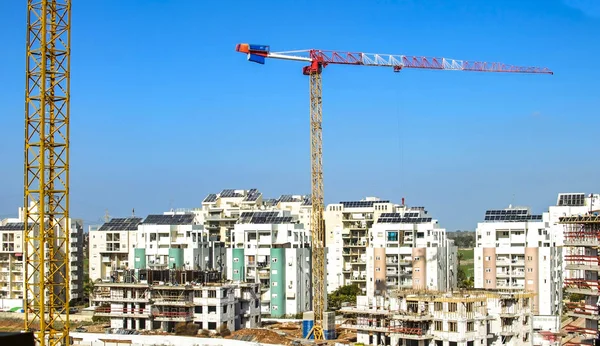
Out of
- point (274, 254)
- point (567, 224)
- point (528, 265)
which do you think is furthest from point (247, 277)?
point (567, 224)

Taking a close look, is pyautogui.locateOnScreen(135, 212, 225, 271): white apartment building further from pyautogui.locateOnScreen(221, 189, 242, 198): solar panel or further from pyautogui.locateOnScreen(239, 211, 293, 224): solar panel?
pyautogui.locateOnScreen(221, 189, 242, 198): solar panel

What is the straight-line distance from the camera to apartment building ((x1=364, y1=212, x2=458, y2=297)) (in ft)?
161

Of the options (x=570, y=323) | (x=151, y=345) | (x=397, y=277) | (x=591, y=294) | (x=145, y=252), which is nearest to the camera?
(x=591, y=294)

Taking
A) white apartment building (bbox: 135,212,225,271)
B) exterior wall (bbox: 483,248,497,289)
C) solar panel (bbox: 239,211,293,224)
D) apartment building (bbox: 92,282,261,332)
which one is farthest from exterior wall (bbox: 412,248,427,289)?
white apartment building (bbox: 135,212,225,271)

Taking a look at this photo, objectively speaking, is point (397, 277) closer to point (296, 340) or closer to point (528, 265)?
point (528, 265)

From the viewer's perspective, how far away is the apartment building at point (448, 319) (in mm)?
31453

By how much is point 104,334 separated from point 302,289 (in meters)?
14.2

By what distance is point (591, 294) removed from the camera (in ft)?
92.1

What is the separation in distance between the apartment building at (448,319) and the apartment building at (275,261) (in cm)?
1494

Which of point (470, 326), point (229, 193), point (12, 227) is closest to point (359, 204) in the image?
point (229, 193)

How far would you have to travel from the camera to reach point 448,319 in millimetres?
31484

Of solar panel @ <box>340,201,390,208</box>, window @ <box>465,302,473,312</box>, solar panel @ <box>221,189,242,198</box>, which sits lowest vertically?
window @ <box>465,302,473,312</box>

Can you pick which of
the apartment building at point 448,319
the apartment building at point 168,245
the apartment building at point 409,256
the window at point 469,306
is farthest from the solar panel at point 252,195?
the window at point 469,306

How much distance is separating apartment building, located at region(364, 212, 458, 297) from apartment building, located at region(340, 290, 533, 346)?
563 inches
